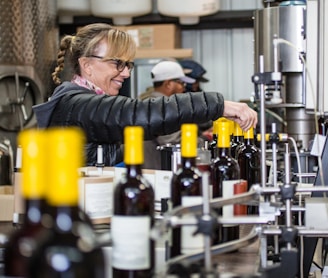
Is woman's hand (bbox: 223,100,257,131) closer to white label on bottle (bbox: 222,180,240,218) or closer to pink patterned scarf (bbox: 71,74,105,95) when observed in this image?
white label on bottle (bbox: 222,180,240,218)

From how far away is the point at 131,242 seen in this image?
1189 mm

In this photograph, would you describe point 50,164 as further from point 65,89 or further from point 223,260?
point 65,89

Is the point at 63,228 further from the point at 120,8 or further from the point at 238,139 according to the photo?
the point at 120,8

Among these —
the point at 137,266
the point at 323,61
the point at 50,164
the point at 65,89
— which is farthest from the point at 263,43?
the point at 50,164

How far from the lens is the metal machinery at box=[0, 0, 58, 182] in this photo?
14.5 feet

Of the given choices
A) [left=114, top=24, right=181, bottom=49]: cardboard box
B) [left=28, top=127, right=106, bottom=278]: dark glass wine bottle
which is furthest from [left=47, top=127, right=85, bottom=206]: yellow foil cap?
[left=114, top=24, right=181, bottom=49]: cardboard box

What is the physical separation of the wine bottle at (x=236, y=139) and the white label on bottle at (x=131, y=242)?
3.45 feet

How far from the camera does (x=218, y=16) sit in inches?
217

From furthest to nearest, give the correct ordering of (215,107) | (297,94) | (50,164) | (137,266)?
(297,94)
(215,107)
(137,266)
(50,164)

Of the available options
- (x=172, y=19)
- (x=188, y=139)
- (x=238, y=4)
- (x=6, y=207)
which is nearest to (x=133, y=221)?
(x=188, y=139)

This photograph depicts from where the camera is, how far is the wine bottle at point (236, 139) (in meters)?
2.26

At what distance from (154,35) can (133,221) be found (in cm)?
429

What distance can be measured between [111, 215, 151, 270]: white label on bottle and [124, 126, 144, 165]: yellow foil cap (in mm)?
120

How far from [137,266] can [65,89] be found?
1.17 meters
